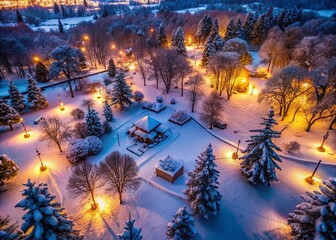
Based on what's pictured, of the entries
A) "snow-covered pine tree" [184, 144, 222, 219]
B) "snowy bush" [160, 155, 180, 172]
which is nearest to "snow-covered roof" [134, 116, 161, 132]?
"snowy bush" [160, 155, 180, 172]

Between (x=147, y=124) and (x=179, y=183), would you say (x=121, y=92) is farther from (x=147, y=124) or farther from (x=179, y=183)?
(x=179, y=183)

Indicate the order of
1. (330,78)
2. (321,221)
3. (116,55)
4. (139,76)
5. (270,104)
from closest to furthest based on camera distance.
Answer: (321,221), (330,78), (270,104), (139,76), (116,55)

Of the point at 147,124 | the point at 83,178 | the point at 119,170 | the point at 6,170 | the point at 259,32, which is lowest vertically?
the point at 6,170

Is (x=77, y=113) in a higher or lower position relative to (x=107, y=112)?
lower

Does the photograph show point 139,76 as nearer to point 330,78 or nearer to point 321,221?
point 330,78

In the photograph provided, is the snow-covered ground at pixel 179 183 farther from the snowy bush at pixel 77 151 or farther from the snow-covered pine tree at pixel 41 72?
the snow-covered pine tree at pixel 41 72

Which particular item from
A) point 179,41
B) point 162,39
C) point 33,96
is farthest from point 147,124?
point 162,39

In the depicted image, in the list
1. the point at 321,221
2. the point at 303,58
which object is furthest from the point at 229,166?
the point at 303,58

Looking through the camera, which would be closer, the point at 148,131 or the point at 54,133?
the point at 54,133

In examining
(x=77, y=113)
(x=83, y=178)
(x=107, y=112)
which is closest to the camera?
(x=83, y=178)
